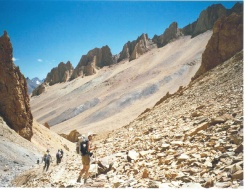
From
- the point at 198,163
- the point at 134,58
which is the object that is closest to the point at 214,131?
the point at 198,163

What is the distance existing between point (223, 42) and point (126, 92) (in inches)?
1916

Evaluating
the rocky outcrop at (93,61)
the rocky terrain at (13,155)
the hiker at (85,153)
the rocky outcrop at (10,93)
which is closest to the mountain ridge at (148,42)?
the rocky outcrop at (93,61)

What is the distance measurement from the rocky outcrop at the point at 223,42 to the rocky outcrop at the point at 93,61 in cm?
9930

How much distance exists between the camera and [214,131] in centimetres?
728

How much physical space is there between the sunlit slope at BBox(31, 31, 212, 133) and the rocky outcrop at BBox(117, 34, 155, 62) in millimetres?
4704

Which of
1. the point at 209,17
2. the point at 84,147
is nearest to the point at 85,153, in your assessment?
the point at 84,147

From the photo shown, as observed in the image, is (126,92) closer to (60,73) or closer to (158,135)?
(158,135)

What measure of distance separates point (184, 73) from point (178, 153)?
2708 inches

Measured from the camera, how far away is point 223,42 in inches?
1035

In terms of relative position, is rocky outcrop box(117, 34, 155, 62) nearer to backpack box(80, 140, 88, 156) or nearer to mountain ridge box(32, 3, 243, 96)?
mountain ridge box(32, 3, 243, 96)

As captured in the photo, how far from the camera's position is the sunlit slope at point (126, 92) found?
192ft

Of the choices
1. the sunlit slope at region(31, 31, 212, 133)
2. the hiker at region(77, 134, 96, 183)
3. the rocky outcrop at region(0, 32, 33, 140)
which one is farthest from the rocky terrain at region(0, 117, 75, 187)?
the sunlit slope at region(31, 31, 212, 133)

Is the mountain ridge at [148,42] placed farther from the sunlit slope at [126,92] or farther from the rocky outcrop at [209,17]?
the sunlit slope at [126,92]

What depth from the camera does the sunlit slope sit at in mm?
58625
